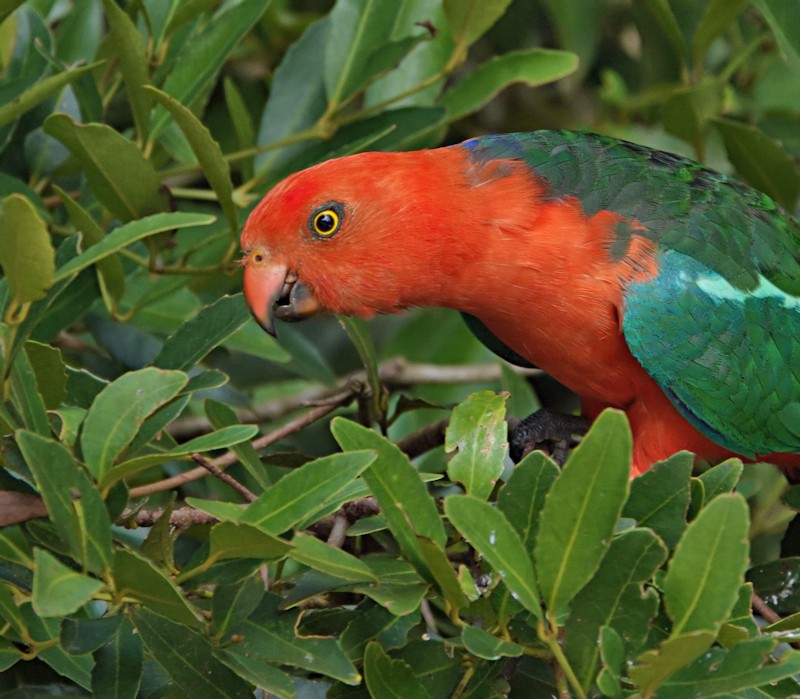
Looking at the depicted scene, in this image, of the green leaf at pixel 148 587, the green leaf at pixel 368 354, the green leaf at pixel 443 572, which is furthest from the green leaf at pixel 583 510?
the green leaf at pixel 368 354

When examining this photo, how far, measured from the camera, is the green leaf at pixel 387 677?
1.42 m

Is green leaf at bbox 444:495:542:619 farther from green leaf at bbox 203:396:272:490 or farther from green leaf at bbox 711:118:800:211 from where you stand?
green leaf at bbox 711:118:800:211

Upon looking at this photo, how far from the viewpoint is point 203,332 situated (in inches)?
71.1

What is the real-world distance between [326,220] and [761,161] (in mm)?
1245

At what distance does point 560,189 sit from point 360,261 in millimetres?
506

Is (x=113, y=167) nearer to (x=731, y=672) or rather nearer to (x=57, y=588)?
(x=57, y=588)

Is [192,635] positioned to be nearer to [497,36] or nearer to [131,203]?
[131,203]

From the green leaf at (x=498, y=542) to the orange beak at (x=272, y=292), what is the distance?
3.20 ft

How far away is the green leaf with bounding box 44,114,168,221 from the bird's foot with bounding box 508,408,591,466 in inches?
45.3

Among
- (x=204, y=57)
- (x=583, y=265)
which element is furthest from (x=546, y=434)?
(x=204, y=57)

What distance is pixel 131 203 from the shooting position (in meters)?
2.06

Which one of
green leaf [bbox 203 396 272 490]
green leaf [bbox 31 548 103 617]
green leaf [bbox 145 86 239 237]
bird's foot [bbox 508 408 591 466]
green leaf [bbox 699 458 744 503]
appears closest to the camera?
green leaf [bbox 31 548 103 617]

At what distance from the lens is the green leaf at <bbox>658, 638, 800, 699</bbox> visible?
1.26 m

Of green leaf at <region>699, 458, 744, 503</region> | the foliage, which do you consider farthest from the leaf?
green leaf at <region>699, 458, 744, 503</region>
